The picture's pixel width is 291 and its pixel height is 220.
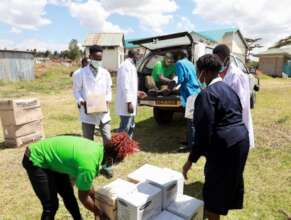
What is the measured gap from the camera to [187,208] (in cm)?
247

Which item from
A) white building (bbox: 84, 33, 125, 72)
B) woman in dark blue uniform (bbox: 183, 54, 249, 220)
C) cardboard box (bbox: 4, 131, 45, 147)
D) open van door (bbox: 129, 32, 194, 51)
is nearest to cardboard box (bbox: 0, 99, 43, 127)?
cardboard box (bbox: 4, 131, 45, 147)

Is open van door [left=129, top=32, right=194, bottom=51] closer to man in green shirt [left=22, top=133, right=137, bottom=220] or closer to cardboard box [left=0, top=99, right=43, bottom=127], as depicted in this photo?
cardboard box [left=0, top=99, right=43, bottom=127]

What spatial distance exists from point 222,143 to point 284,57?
31834 mm

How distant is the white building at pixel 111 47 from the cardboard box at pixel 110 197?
96.1 feet

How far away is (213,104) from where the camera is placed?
217 centimetres

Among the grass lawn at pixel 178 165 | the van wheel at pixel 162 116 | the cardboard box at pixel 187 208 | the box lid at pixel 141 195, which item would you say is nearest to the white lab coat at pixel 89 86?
the grass lawn at pixel 178 165

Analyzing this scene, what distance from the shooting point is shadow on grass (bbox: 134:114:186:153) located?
5604 mm

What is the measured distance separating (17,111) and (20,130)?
42 centimetres

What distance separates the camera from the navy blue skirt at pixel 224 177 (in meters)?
2.27

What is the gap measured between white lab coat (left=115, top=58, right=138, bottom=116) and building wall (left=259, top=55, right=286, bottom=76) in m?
29.5

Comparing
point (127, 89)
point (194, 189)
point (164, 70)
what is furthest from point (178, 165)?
point (164, 70)

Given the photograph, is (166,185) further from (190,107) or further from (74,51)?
(74,51)

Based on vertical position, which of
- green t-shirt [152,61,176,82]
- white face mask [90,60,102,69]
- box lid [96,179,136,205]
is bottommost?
box lid [96,179,136,205]

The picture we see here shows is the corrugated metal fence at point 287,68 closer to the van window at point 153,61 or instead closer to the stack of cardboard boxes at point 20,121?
the van window at point 153,61
